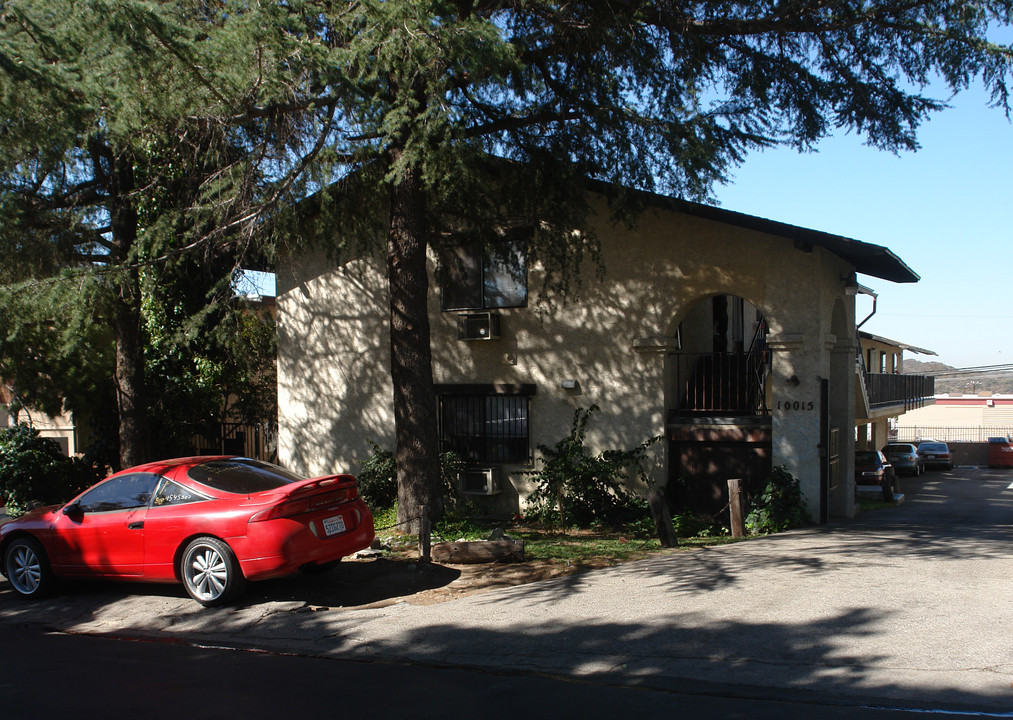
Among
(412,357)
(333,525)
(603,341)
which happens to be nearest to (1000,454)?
(603,341)

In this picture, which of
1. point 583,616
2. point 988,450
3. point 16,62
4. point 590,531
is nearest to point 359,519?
point 583,616

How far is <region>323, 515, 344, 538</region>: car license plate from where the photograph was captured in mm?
8094

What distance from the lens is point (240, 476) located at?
339 inches

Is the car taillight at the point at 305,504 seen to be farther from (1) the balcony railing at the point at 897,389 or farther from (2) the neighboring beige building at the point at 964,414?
(2) the neighboring beige building at the point at 964,414

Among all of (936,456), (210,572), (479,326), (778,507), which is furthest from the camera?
(936,456)

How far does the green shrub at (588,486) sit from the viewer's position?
13.0 meters

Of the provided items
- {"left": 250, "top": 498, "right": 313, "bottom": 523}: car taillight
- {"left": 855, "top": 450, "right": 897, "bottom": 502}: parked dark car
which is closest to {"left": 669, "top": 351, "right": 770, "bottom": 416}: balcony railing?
{"left": 855, "top": 450, "right": 897, "bottom": 502}: parked dark car

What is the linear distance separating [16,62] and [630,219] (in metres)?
8.30

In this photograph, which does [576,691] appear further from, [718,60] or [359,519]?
[718,60]

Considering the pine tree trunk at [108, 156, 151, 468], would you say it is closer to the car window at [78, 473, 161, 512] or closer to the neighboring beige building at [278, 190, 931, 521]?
the neighboring beige building at [278, 190, 931, 521]

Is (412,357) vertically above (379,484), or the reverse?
(412,357)

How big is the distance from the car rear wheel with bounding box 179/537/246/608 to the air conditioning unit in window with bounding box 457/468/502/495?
6.68 m

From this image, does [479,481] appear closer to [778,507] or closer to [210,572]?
[778,507]

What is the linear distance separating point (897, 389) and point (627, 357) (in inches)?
739
